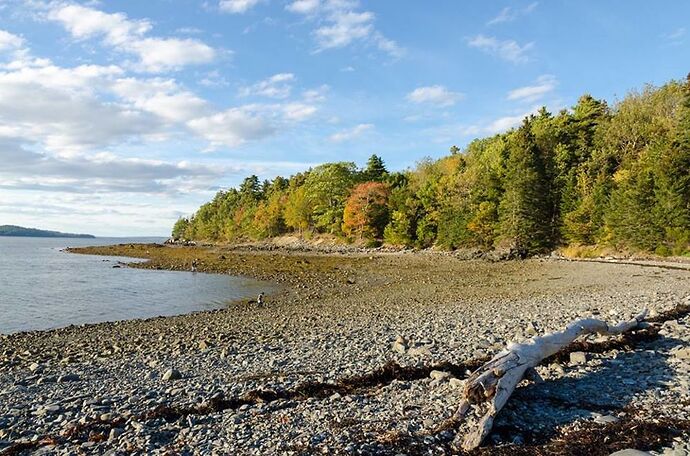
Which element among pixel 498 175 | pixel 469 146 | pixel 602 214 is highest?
pixel 469 146

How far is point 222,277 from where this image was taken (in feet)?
130

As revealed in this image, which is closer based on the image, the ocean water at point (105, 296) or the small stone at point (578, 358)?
the small stone at point (578, 358)

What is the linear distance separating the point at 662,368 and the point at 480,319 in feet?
22.0

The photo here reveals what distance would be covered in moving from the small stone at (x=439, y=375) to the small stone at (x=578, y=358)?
263 cm

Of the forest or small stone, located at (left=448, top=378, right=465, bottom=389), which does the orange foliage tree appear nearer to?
the forest

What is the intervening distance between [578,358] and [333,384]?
4.85 meters

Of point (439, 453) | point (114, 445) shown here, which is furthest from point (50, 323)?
point (439, 453)

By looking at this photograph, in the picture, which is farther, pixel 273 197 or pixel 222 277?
pixel 273 197

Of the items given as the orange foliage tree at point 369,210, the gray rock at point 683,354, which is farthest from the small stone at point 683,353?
the orange foliage tree at point 369,210

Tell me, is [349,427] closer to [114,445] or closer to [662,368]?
[114,445]

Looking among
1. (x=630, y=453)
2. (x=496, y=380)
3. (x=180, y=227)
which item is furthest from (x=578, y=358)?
(x=180, y=227)

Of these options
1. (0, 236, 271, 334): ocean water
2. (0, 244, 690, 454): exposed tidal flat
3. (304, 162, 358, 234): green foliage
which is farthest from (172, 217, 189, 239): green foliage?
(0, 244, 690, 454): exposed tidal flat

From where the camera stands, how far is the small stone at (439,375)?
8445 mm

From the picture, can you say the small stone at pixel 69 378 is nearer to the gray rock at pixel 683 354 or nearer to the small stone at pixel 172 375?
the small stone at pixel 172 375
